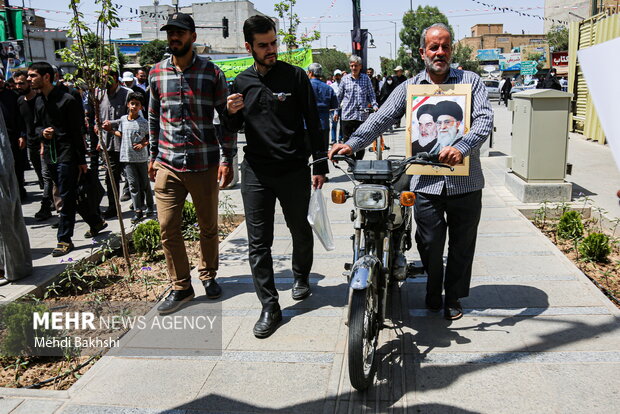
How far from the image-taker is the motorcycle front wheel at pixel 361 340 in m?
2.88

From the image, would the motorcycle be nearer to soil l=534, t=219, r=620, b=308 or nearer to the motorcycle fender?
the motorcycle fender

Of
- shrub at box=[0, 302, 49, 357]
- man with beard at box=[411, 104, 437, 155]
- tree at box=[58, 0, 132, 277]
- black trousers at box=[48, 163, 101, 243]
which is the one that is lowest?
shrub at box=[0, 302, 49, 357]

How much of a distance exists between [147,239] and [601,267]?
4.45 metres

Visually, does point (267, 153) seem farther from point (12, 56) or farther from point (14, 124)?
point (12, 56)

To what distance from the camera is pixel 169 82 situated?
4.25 m

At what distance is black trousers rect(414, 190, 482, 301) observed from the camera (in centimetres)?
381

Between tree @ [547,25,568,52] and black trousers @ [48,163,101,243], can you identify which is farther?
tree @ [547,25,568,52]

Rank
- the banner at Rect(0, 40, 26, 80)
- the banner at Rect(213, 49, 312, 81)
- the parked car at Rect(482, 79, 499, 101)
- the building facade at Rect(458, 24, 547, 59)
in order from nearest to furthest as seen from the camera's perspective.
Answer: the banner at Rect(0, 40, 26, 80), the banner at Rect(213, 49, 312, 81), the parked car at Rect(482, 79, 499, 101), the building facade at Rect(458, 24, 547, 59)

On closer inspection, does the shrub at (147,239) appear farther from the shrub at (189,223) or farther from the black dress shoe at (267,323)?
the black dress shoe at (267,323)

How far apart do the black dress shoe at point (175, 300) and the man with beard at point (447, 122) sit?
2.35 m

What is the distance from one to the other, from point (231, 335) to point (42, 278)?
235 cm

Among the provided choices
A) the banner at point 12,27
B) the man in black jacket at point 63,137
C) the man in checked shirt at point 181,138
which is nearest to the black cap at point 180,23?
the man in checked shirt at point 181,138

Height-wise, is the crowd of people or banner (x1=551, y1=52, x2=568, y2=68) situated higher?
banner (x1=551, y1=52, x2=568, y2=68)

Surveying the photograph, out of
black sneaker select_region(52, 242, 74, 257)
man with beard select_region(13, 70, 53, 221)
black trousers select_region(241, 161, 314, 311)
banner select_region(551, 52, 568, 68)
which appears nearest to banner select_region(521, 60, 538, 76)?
banner select_region(551, 52, 568, 68)
